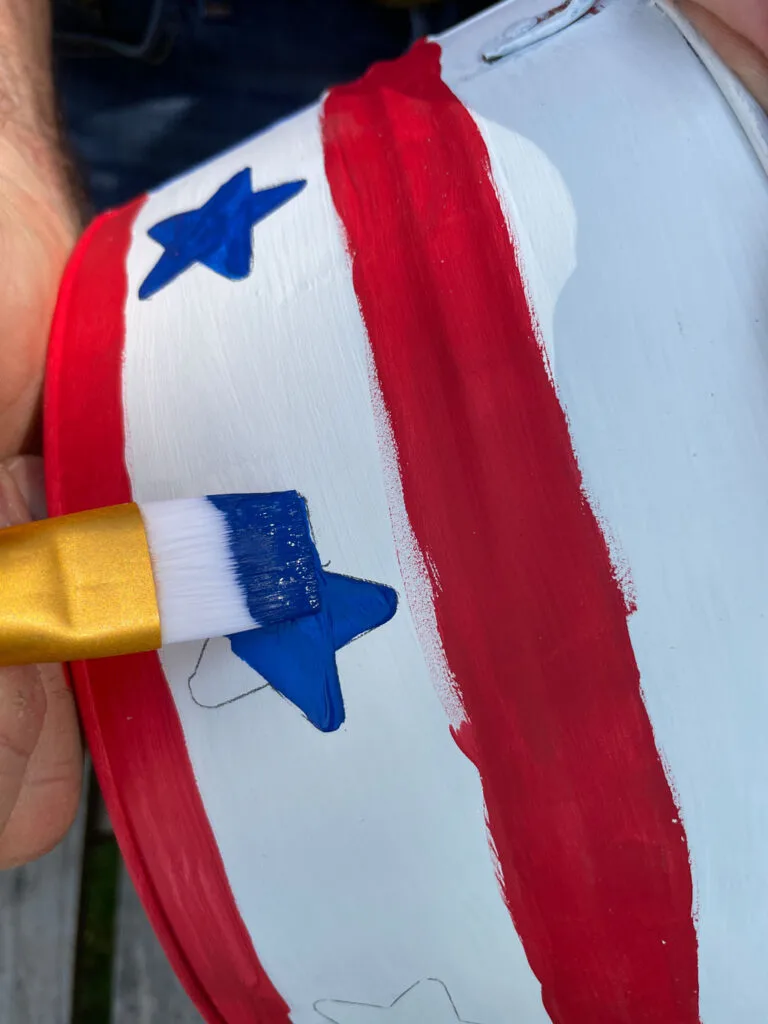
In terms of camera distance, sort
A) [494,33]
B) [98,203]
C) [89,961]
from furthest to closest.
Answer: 1. [98,203]
2. [89,961]
3. [494,33]

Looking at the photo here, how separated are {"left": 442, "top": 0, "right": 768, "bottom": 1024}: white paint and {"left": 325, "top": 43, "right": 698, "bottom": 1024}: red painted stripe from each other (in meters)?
0.01

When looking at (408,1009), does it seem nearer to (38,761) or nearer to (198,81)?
(38,761)

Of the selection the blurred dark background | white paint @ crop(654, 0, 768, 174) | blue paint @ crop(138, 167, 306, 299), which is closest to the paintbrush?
blue paint @ crop(138, 167, 306, 299)

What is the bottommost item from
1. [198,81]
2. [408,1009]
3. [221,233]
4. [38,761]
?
[408,1009]

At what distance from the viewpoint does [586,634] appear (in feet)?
0.98

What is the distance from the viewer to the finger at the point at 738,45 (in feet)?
1.07

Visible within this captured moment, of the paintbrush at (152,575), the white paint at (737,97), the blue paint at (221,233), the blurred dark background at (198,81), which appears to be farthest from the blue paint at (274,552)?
the blurred dark background at (198,81)

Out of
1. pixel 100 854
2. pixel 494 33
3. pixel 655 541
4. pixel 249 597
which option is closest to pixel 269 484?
pixel 249 597

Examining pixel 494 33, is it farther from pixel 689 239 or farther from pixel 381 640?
pixel 381 640

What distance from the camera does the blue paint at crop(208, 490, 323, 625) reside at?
333 millimetres

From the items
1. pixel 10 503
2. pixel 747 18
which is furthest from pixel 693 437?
pixel 10 503

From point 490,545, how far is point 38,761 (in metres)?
0.26

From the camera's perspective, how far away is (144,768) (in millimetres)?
362

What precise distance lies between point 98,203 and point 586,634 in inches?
26.7
